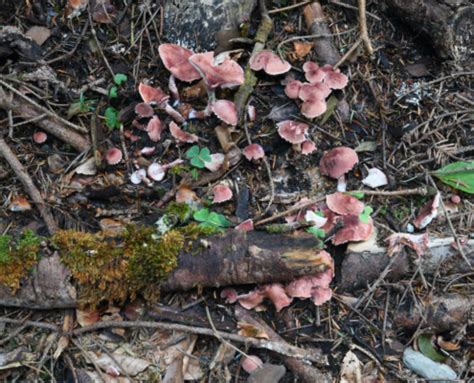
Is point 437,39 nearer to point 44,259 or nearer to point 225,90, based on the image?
point 225,90

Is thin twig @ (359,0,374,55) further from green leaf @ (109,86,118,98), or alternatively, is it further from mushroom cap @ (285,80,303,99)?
green leaf @ (109,86,118,98)

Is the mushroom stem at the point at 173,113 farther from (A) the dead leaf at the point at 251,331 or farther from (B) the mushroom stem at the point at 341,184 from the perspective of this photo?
(A) the dead leaf at the point at 251,331

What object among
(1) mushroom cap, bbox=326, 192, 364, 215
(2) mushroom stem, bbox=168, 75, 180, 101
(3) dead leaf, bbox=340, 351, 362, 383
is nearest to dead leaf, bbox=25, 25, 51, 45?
(2) mushroom stem, bbox=168, 75, 180, 101

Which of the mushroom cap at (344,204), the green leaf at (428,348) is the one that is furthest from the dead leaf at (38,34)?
the green leaf at (428,348)

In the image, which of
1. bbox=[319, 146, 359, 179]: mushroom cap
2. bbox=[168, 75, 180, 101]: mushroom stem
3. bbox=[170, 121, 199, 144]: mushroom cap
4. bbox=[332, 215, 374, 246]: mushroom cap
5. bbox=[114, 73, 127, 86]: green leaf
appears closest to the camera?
bbox=[332, 215, 374, 246]: mushroom cap

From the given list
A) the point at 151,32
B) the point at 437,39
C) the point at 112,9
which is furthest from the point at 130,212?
the point at 437,39

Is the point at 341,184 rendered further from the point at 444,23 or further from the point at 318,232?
the point at 444,23
